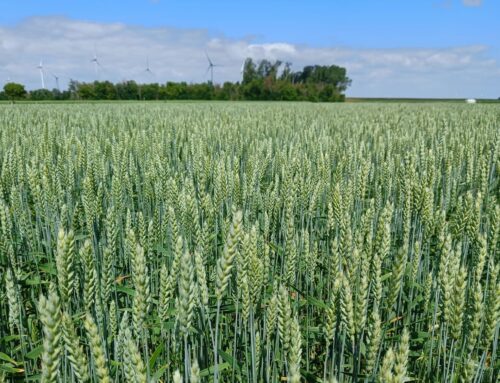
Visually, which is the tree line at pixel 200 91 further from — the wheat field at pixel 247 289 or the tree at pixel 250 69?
the wheat field at pixel 247 289

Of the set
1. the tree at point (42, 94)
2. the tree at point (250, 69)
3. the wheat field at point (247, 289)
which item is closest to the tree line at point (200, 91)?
the tree at point (42, 94)

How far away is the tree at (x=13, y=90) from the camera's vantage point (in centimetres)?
4184

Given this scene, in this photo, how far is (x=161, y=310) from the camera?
124cm

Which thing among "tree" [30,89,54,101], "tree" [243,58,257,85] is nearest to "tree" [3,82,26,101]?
"tree" [30,89,54,101]

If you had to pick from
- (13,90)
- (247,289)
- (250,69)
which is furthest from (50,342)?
(250,69)

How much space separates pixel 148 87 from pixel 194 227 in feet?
223

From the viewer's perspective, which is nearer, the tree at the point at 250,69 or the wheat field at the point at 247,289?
the wheat field at the point at 247,289

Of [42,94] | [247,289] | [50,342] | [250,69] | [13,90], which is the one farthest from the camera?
[250,69]

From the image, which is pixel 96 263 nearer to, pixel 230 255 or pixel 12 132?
pixel 230 255

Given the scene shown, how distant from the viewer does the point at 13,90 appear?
42375 millimetres

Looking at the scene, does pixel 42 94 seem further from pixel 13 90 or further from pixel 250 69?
pixel 250 69

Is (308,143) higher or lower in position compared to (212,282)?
higher

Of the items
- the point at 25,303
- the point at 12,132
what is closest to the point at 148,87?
the point at 12,132

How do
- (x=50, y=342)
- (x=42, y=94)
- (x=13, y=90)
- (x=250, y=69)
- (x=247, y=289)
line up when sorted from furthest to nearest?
(x=250, y=69)
(x=42, y=94)
(x=13, y=90)
(x=247, y=289)
(x=50, y=342)
